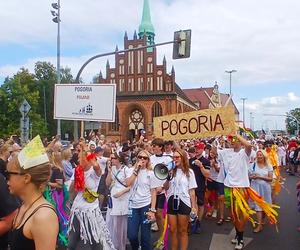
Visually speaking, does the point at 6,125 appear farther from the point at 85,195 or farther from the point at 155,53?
the point at 85,195

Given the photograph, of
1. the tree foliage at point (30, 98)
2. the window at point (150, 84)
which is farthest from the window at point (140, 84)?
the tree foliage at point (30, 98)

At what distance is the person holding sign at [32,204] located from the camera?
85.3 inches

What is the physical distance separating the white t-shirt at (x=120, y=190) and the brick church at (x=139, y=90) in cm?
5026

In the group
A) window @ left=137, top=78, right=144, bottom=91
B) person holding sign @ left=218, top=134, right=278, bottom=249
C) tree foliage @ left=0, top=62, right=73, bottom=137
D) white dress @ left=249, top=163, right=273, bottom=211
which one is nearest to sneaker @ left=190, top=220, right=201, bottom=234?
person holding sign @ left=218, top=134, right=278, bottom=249

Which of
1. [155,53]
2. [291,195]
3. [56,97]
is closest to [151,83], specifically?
[155,53]

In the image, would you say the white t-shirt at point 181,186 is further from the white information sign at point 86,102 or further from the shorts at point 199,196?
the shorts at point 199,196

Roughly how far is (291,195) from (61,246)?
860 cm

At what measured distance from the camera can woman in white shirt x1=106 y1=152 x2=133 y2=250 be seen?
19.3 feet

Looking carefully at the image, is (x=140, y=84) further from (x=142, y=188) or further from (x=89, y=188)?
(x=89, y=188)

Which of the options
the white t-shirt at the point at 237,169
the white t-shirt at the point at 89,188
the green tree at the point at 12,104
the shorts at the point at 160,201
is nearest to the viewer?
the white t-shirt at the point at 89,188

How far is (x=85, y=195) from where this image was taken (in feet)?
18.2

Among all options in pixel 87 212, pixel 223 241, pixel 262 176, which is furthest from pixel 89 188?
pixel 262 176

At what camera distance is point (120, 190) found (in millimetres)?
5879

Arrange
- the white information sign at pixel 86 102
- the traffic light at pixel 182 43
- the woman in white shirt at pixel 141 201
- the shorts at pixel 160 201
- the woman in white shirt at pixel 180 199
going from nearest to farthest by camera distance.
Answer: the woman in white shirt at pixel 141 201 → the woman in white shirt at pixel 180 199 → the shorts at pixel 160 201 → the white information sign at pixel 86 102 → the traffic light at pixel 182 43
